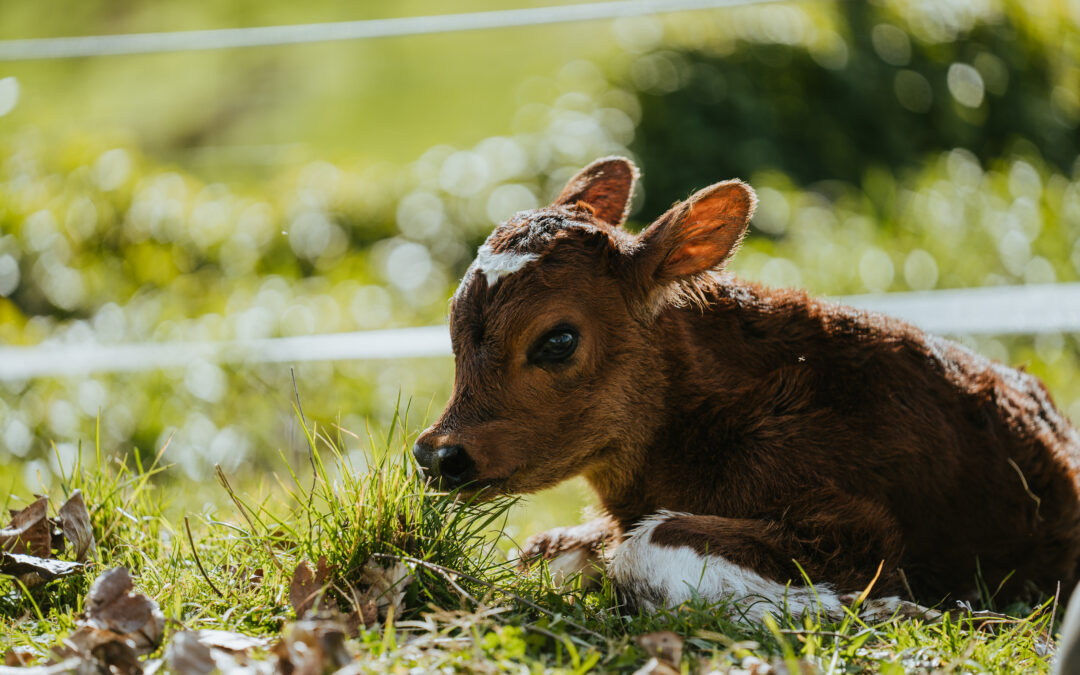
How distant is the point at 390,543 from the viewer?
2996 mm

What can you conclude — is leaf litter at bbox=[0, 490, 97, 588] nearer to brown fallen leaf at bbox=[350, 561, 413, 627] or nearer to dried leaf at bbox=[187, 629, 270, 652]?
dried leaf at bbox=[187, 629, 270, 652]

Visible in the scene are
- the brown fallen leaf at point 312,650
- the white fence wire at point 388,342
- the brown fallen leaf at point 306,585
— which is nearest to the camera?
the brown fallen leaf at point 312,650

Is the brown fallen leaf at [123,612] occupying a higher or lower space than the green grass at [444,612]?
higher

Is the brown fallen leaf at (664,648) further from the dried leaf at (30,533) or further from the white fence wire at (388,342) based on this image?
the white fence wire at (388,342)

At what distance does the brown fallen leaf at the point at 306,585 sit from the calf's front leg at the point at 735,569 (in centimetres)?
80

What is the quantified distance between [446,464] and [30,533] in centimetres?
127

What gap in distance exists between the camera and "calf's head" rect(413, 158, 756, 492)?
3.13m

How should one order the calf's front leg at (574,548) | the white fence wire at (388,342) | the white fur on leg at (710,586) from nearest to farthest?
the white fur on leg at (710,586), the calf's front leg at (574,548), the white fence wire at (388,342)

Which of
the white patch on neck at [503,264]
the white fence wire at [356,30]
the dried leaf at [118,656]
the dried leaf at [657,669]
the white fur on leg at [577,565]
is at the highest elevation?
the white fence wire at [356,30]

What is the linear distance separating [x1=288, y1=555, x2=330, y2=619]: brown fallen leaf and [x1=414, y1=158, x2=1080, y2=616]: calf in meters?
0.40

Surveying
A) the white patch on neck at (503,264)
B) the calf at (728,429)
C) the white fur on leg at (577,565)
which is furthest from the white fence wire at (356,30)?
the white fur on leg at (577,565)

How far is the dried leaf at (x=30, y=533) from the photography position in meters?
3.21

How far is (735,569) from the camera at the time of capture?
117 inches

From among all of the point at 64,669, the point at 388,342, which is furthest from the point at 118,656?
the point at 388,342
